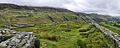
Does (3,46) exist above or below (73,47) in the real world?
above

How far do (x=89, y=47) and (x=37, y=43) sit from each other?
4.04 meters

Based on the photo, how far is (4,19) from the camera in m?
94.9

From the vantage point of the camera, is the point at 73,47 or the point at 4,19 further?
the point at 4,19

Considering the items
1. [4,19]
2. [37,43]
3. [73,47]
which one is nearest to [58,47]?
[73,47]

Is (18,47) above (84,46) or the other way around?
above

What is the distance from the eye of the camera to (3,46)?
466cm

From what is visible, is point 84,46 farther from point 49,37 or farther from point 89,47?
point 49,37

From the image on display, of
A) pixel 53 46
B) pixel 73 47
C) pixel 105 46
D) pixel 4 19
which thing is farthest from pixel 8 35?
pixel 4 19

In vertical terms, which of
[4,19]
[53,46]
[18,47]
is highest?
[18,47]

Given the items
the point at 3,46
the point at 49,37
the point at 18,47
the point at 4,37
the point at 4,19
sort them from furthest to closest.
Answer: the point at 4,19 < the point at 49,37 < the point at 4,37 < the point at 18,47 < the point at 3,46

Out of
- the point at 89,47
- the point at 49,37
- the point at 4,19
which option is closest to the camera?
the point at 89,47

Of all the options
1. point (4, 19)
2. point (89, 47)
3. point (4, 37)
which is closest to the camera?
point (4, 37)

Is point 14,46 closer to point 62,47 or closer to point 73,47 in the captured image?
point 62,47

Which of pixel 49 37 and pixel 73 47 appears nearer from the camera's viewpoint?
pixel 73 47
